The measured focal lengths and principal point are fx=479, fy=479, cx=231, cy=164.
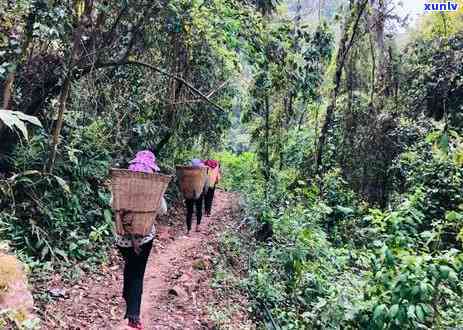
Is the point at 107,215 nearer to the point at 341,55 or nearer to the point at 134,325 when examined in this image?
the point at 134,325

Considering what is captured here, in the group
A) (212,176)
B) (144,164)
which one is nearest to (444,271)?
(144,164)

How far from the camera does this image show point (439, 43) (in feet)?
47.5

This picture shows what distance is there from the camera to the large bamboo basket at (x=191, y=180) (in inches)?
389

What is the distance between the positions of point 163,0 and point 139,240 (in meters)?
4.43

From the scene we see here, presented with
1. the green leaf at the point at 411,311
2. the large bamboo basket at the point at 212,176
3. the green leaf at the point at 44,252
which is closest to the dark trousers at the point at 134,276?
the green leaf at the point at 44,252

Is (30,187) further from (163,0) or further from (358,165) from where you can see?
(358,165)

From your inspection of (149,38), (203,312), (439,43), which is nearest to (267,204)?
(149,38)

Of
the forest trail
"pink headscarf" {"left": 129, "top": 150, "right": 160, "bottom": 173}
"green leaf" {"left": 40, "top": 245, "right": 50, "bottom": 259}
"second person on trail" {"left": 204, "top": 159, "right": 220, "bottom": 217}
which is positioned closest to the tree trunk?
Answer: "second person on trail" {"left": 204, "top": 159, "right": 220, "bottom": 217}

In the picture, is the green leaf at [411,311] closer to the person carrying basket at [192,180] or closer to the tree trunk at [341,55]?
the person carrying basket at [192,180]

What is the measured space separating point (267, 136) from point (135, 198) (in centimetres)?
1031

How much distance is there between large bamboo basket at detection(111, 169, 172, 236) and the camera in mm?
4828

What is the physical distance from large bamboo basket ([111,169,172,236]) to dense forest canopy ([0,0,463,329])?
982 mm

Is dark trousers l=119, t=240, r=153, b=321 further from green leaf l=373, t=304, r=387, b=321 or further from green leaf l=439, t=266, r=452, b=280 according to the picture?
green leaf l=439, t=266, r=452, b=280

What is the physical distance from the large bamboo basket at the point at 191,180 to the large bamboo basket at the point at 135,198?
4.86m
